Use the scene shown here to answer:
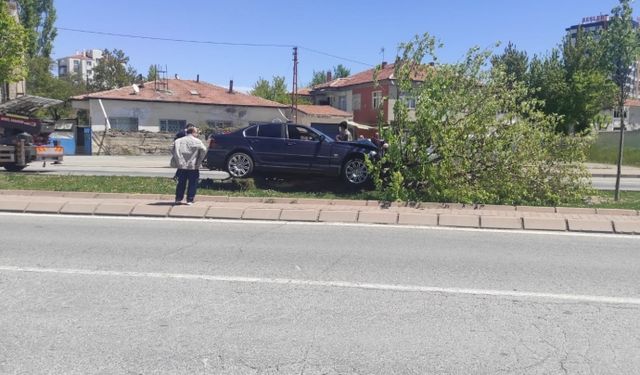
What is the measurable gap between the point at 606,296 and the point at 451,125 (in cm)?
653

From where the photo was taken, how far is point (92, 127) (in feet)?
125

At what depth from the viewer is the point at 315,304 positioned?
505 cm

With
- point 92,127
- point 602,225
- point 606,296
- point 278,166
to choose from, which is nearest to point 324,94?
point 92,127

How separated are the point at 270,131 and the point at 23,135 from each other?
33.5 feet

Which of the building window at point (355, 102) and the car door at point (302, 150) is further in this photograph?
the building window at point (355, 102)

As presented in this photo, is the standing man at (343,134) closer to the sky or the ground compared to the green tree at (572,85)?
closer to the ground

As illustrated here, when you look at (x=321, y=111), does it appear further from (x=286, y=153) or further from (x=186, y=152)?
(x=186, y=152)

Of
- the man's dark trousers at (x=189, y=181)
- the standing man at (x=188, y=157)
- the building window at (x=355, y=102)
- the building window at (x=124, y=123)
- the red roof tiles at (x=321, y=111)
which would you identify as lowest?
the man's dark trousers at (x=189, y=181)

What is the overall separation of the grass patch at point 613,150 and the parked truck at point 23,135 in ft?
90.9

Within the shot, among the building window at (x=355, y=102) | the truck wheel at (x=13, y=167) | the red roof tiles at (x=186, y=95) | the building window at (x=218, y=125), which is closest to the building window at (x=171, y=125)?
the red roof tiles at (x=186, y=95)

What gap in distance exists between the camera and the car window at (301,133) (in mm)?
12641

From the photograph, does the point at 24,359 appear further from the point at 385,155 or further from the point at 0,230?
the point at 385,155

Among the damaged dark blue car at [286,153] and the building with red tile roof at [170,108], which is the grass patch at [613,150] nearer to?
the building with red tile roof at [170,108]

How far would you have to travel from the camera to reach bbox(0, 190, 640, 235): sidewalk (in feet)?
29.7
